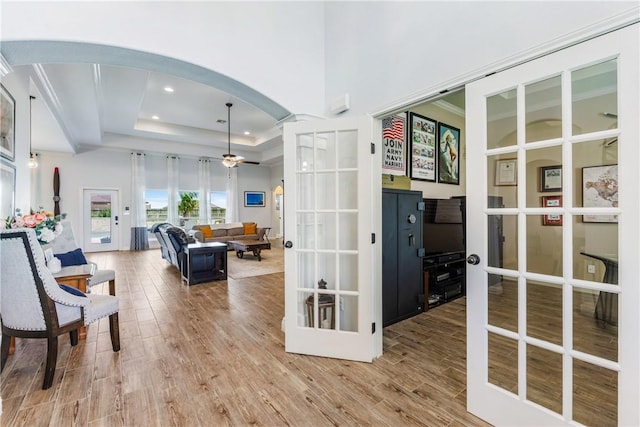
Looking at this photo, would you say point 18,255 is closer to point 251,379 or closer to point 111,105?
point 251,379

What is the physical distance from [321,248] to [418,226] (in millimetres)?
1510

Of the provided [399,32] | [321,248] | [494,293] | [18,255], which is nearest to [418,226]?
[321,248]

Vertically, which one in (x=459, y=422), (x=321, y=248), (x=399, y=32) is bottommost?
(x=459, y=422)

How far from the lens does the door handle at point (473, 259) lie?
1.71 meters

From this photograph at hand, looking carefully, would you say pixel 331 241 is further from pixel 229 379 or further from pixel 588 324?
pixel 588 324

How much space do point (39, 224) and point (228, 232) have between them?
6.33 metres

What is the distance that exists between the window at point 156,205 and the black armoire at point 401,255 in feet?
28.1

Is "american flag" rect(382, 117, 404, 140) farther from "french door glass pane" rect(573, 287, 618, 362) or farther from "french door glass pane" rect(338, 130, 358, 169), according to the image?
"french door glass pane" rect(573, 287, 618, 362)

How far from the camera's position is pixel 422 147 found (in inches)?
175

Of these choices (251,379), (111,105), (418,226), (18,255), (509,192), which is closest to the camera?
(509,192)

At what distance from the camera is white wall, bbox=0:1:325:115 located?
1815 millimetres

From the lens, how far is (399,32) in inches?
83.8

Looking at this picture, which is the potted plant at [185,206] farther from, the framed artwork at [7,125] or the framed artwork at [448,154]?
the framed artwork at [448,154]

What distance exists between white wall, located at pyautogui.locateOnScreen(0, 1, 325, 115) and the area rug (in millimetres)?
3741
